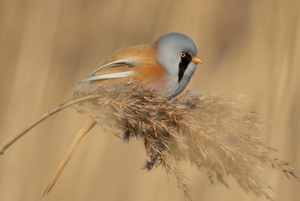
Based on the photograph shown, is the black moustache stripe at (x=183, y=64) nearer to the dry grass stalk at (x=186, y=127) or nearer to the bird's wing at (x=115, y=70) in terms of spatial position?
the bird's wing at (x=115, y=70)

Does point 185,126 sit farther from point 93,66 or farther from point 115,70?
point 93,66

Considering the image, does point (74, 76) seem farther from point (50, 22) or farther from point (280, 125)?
point (280, 125)

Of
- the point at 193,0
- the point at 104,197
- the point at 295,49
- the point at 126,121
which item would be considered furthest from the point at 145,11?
the point at 126,121

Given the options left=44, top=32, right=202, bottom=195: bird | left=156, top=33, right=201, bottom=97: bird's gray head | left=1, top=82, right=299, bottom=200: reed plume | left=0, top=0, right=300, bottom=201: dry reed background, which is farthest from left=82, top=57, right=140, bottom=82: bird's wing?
left=1, top=82, right=299, bottom=200: reed plume

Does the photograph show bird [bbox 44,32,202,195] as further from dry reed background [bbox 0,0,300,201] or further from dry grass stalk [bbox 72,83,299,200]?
dry grass stalk [bbox 72,83,299,200]

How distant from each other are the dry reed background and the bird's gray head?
29 cm

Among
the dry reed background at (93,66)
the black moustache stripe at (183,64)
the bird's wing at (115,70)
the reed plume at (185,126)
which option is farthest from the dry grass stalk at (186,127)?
the dry reed background at (93,66)

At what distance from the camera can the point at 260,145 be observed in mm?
1362

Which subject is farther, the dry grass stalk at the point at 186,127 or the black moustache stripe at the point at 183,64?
the black moustache stripe at the point at 183,64

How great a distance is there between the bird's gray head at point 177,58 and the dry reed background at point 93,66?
295mm

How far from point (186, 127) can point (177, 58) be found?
2.18 feet

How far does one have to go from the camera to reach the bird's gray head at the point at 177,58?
1971 mm

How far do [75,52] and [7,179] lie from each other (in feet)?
1.91

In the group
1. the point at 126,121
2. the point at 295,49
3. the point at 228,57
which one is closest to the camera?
the point at 126,121
